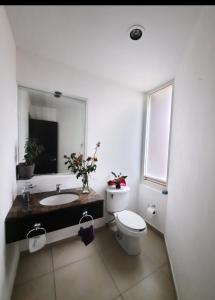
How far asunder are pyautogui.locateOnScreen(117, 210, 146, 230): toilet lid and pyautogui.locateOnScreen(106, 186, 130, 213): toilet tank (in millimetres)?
129

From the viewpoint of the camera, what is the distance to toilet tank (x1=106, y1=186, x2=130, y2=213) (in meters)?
2.00

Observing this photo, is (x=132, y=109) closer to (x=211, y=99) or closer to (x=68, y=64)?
(x=68, y=64)

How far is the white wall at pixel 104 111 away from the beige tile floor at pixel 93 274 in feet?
2.58

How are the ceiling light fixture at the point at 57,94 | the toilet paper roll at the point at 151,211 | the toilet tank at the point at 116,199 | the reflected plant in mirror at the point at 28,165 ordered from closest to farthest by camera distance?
the reflected plant in mirror at the point at 28,165 < the ceiling light fixture at the point at 57,94 < the toilet tank at the point at 116,199 < the toilet paper roll at the point at 151,211

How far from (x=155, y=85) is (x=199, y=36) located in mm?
1104

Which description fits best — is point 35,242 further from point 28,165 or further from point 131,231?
point 131,231

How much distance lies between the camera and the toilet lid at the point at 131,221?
1642mm

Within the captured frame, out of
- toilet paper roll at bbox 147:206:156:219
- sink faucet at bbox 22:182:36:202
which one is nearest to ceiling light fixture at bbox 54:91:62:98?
sink faucet at bbox 22:182:36:202

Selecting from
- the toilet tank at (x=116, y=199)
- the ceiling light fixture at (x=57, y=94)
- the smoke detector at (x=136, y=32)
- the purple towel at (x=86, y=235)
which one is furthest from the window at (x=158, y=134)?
the ceiling light fixture at (x=57, y=94)

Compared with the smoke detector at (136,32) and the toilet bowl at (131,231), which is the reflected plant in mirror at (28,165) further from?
the smoke detector at (136,32)

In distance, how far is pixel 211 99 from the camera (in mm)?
915

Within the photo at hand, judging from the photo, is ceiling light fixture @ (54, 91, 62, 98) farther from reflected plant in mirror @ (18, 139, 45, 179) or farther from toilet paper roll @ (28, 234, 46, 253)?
toilet paper roll @ (28, 234, 46, 253)

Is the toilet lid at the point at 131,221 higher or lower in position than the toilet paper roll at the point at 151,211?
higher

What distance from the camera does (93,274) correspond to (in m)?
1.44
